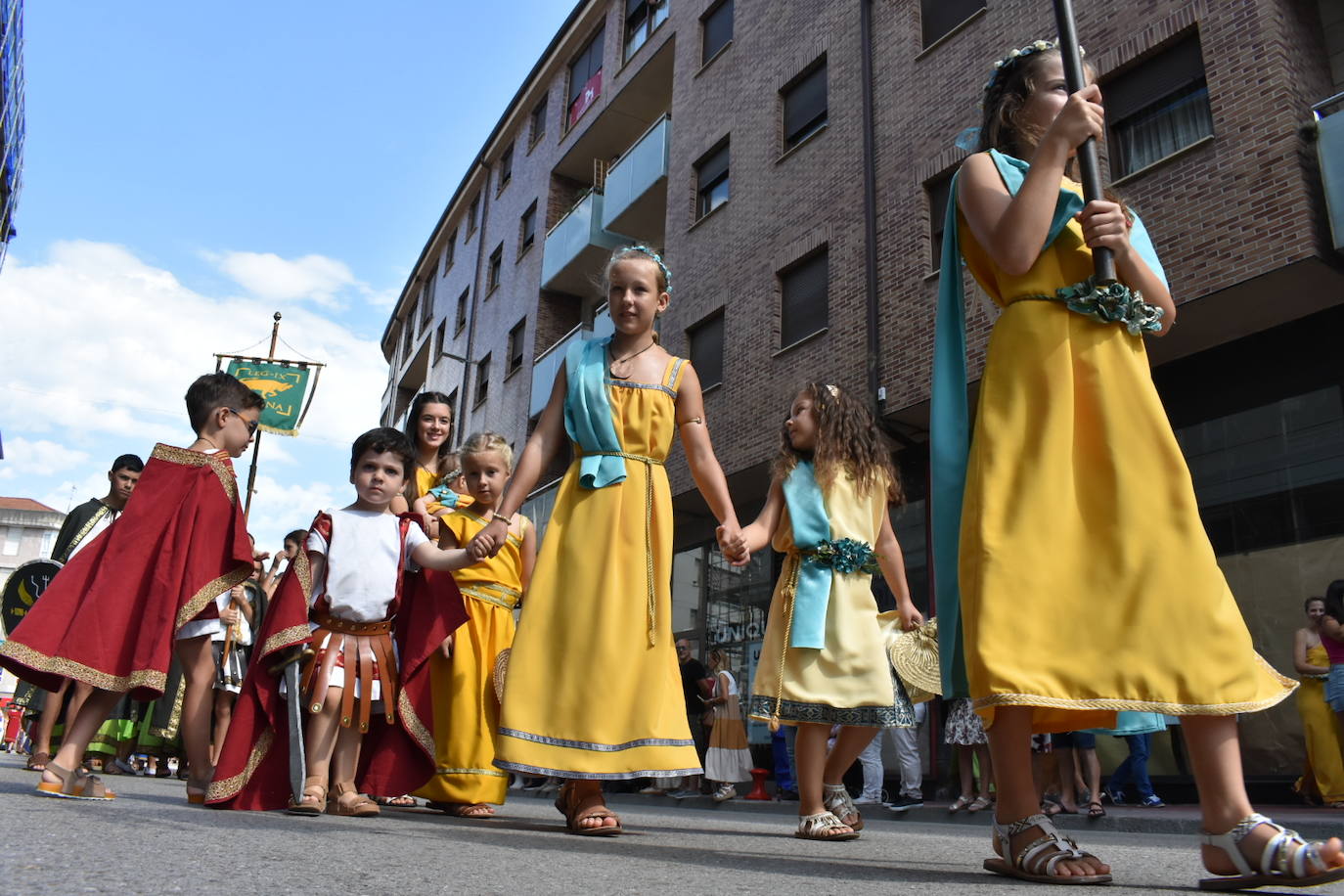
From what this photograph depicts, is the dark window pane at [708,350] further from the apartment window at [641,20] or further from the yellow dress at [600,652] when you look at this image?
the yellow dress at [600,652]

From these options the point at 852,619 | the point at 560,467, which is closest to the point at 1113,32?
the point at 852,619

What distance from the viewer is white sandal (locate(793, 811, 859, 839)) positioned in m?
4.54

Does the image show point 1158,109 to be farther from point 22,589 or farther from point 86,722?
point 22,589

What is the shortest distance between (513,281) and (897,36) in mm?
15338

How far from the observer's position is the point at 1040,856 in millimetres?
2562

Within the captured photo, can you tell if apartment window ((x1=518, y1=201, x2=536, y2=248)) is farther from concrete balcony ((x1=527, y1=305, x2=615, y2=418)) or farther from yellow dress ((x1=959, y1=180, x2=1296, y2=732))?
yellow dress ((x1=959, y1=180, x2=1296, y2=732))

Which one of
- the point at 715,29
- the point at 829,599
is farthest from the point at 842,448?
the point at 715,29

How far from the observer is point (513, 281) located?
91.8 feet

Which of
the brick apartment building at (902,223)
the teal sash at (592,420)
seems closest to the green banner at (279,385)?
the brick apartment building at (902,223)

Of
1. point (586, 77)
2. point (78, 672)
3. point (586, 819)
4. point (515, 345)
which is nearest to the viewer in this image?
point (586, 819)

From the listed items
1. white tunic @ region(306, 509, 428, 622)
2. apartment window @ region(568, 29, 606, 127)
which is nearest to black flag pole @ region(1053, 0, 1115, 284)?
white tunic @ region(306, 509, 428, 622)

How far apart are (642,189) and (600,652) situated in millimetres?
17746

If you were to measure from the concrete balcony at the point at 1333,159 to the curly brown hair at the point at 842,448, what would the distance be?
5935 millimetres

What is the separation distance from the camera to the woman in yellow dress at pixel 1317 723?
886 cm
